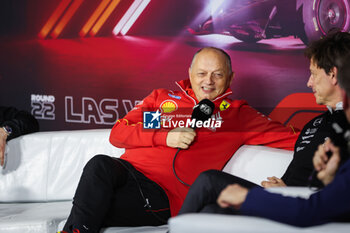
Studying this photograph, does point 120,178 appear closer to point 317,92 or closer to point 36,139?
point 36,139

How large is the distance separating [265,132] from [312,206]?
1190 mm

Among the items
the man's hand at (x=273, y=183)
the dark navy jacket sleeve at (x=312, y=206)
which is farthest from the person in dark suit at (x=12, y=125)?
the dark navy jacket sleeve at (x=312, y=206)

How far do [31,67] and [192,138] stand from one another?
84.8 inches

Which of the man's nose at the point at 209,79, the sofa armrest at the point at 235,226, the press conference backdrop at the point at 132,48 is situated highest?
the press conference backdrop at the point at 132,48

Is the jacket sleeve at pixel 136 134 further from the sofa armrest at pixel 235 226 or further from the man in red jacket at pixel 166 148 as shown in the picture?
the sofa armrest at pixel 235 226

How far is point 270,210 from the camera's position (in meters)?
1.26

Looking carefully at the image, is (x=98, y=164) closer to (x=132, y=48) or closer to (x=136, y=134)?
(x=136, y=134)

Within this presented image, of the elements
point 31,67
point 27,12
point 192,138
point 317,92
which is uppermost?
point 27,12

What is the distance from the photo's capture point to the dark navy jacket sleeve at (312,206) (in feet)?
3.90

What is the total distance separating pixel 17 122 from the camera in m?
2.65

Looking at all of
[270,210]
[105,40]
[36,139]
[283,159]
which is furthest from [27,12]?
[270,210]

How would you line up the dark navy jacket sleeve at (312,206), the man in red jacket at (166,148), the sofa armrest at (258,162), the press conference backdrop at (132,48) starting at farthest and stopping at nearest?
the press conference backdrop at (132,48), the sofa armrest at (258,162), the man in red jacket at (166,148), the dark navy jacket sleeve at (312,206)

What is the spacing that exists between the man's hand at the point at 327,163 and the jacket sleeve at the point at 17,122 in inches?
72.2

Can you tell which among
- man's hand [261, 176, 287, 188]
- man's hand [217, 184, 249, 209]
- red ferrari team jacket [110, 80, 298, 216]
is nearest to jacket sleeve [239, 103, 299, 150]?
red ferrari team jacket [110, 80, 298, 216]
